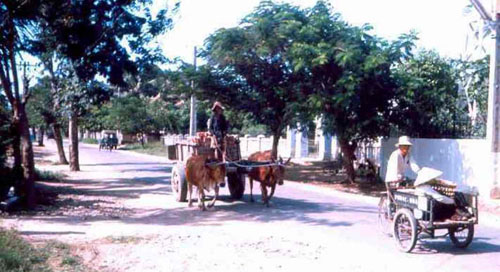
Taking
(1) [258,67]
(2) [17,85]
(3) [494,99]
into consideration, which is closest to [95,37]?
(2) [17,85]

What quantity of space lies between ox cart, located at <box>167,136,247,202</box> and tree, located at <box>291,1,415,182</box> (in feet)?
18.7

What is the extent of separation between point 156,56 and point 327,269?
1633 cm

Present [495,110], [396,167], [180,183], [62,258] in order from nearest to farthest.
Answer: [62,258]
[396,167]
[180,183]
[495,110]

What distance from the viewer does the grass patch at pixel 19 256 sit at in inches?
294

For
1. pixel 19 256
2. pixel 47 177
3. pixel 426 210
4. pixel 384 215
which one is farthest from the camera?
pixel 47 177

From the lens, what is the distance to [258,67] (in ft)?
81.9

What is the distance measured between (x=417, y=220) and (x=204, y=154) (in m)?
6.38

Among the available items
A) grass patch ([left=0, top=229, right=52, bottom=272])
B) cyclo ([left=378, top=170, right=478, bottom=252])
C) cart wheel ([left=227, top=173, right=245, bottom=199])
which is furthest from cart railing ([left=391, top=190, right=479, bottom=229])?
cart wheel ([left=227, top=173, right=245, bottom=199])

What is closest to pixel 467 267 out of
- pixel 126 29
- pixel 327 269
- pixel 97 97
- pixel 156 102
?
pixel 327 269

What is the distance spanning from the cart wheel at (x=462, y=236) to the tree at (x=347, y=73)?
9.54m

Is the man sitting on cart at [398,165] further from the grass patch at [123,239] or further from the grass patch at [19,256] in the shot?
the grass patch at [19,256]

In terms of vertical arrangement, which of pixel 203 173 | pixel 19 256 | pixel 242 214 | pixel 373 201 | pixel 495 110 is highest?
pixel 495 110

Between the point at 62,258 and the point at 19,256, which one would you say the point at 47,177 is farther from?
the point at 19,256

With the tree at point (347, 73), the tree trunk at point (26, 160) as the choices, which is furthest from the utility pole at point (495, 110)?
the tree trunk at point (26, 160)
